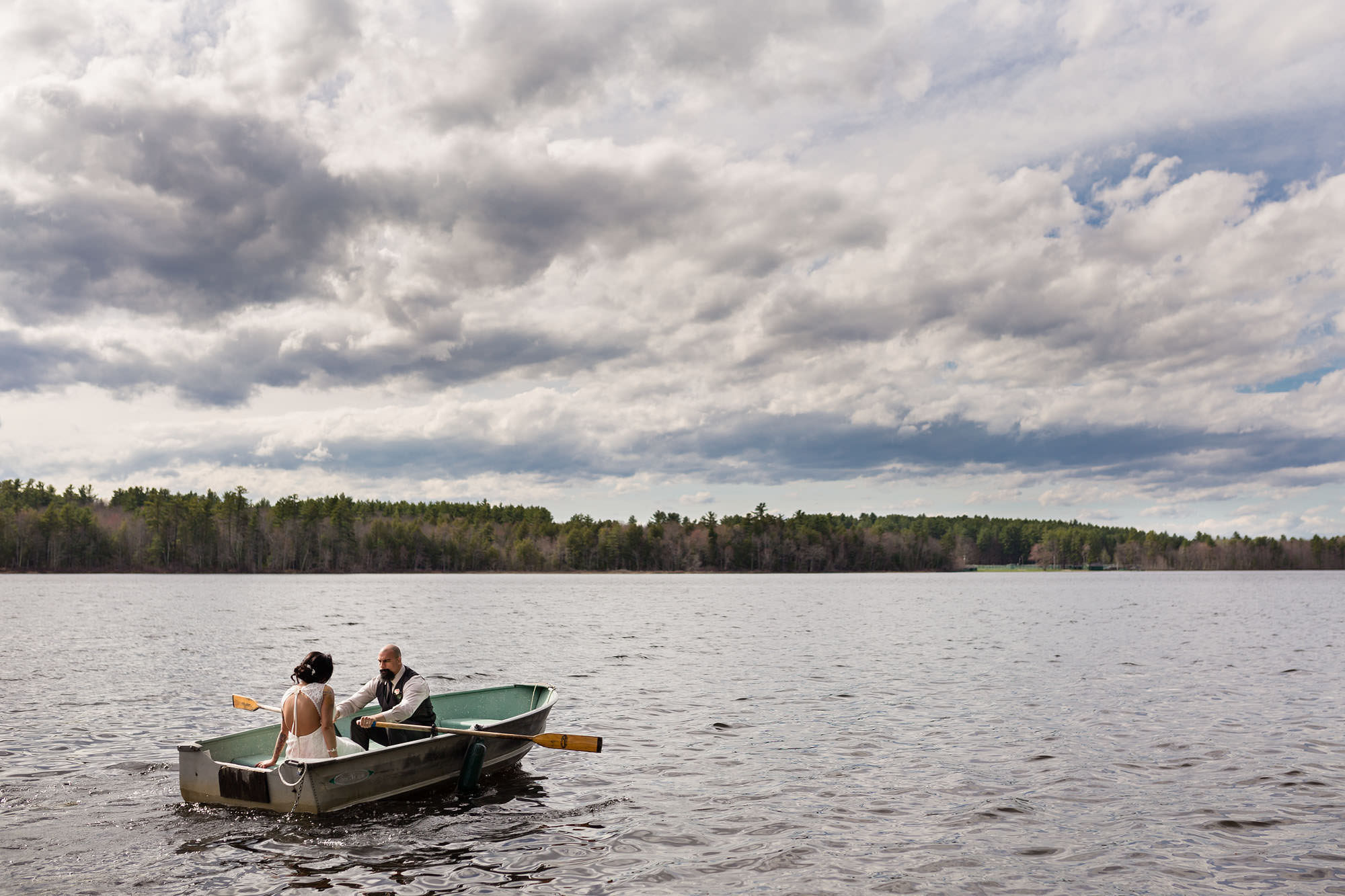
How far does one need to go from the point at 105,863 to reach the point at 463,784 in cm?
598

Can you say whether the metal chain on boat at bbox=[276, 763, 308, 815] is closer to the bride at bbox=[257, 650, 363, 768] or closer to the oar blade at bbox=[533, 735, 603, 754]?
the bride at bbox=[257, 650, 363, 768]

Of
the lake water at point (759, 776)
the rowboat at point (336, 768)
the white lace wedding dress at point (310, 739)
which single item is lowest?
the lake water at point (759, 776)

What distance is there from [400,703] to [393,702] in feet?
1.19

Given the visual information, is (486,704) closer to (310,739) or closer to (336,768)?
(310,739)

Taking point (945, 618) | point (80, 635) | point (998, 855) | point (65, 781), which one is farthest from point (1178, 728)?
point (80, 635)

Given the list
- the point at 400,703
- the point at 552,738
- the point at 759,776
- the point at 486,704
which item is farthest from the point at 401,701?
the point at 759,776

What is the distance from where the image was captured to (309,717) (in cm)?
1515

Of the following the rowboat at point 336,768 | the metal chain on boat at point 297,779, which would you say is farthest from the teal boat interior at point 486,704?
the metal chain on boat at point 297,779

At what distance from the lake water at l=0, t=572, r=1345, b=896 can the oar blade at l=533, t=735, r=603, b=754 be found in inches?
37.7

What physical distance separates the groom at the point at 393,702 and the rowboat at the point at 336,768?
61cm

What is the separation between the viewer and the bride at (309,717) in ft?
49.5

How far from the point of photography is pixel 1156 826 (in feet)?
48.9

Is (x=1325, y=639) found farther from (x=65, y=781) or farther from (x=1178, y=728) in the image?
(x=65, y=781)

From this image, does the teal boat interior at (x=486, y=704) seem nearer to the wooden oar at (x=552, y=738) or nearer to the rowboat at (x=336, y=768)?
the rowboat at (x=336, y=768)
